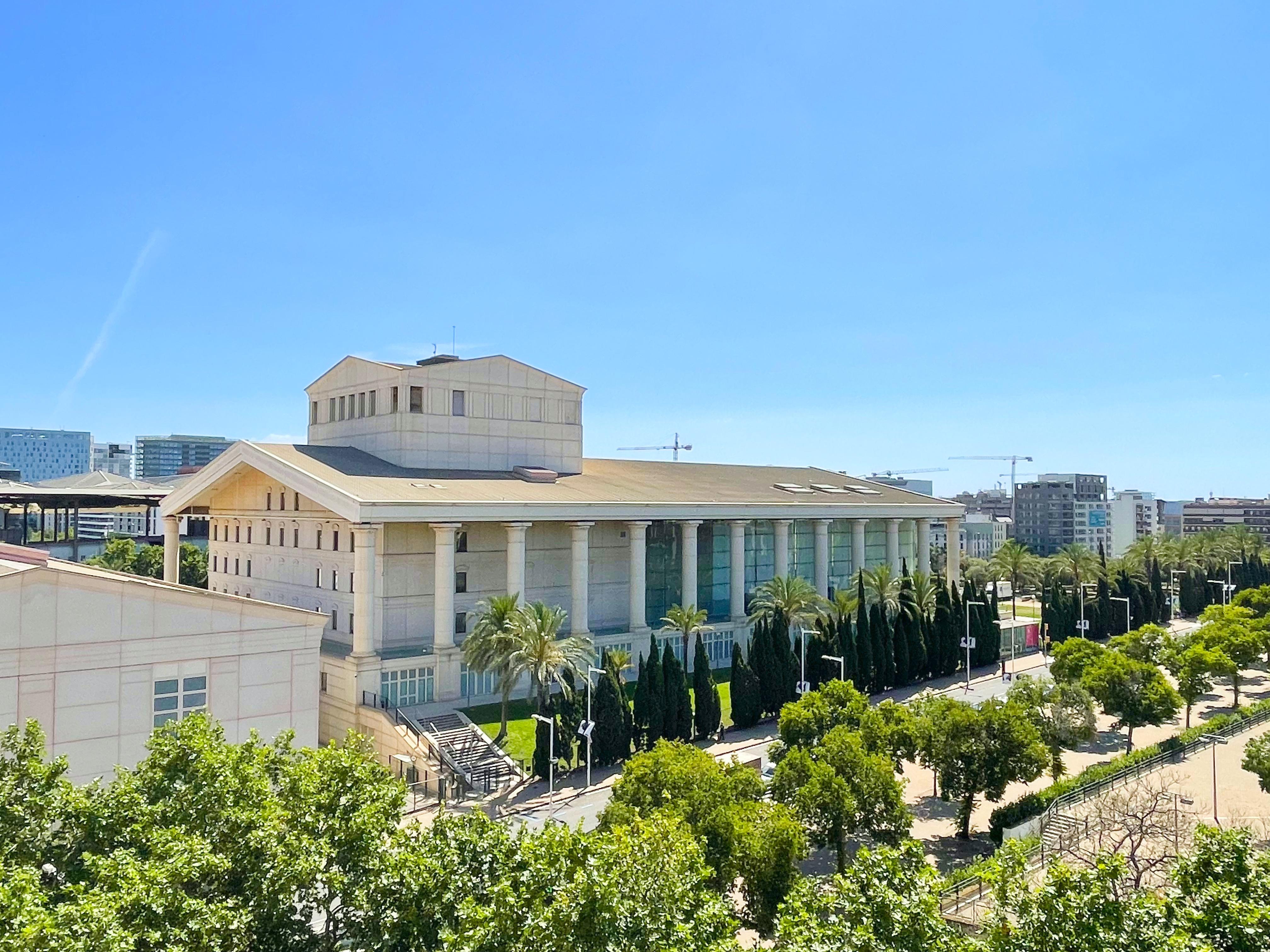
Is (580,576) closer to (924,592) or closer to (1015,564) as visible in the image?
(924,592)

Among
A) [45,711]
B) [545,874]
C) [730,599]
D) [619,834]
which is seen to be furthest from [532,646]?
[730,599]

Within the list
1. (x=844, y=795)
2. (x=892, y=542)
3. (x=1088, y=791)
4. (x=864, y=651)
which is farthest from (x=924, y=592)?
(x=844, y=795)

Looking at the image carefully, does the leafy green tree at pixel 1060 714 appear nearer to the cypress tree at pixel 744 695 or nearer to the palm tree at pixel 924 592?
the cypress tree at pixel 744 695

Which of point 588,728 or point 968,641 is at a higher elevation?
point 968,641

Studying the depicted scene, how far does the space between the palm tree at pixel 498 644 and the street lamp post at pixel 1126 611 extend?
192 feet

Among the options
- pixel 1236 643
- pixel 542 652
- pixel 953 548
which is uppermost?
pixel 953 548

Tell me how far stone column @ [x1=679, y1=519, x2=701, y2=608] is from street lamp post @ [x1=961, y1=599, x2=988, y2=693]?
18.8m

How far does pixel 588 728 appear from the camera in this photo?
37938mm

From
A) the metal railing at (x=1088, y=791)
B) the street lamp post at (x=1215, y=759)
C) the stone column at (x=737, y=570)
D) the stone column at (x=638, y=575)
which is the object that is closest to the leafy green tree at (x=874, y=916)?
the metal railing at (x=1088, y=791)

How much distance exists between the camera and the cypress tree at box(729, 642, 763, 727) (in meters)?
47.7

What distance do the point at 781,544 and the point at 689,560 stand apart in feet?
33.6

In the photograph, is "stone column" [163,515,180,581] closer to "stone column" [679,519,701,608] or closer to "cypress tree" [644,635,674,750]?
"stone column" [679,519,701,608]

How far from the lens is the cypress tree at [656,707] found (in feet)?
139

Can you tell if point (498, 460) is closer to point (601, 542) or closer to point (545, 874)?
point (601, 542)
